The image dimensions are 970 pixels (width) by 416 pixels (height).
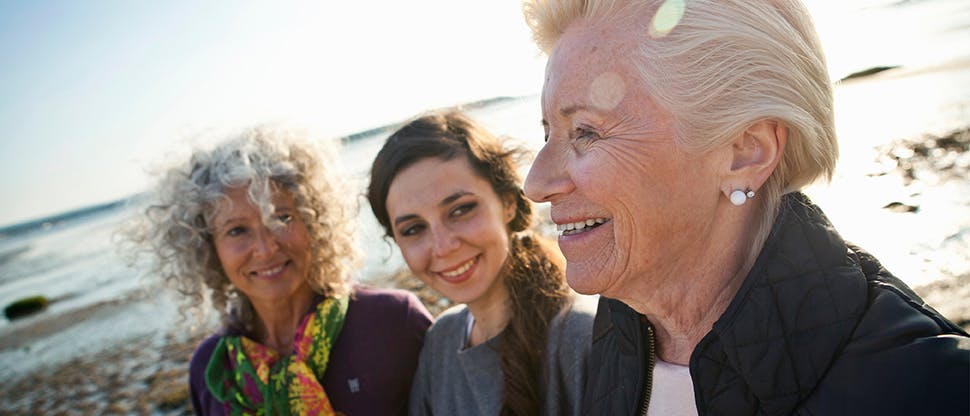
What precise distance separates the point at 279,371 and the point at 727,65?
3166 millimetres

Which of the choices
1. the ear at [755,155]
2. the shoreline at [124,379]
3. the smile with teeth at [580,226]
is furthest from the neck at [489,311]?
the shoreline at [124,379]

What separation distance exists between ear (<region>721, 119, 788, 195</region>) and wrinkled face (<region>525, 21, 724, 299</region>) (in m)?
0.05

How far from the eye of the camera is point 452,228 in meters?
2.90

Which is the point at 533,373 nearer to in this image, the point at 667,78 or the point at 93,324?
the point at 667,78

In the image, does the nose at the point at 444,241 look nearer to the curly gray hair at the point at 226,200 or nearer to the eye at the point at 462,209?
the eye at the point at 462,209

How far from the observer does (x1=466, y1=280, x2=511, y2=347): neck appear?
2.97 metres

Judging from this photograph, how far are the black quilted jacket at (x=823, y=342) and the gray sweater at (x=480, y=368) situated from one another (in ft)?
3.14

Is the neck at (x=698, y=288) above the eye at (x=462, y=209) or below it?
below

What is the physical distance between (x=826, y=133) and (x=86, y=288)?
21680mm

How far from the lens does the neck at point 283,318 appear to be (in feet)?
12.5

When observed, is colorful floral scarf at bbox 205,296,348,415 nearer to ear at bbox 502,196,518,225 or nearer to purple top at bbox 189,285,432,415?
purple top at bbox 189,285,432,415

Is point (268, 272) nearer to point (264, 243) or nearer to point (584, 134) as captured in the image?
point (264, 243)

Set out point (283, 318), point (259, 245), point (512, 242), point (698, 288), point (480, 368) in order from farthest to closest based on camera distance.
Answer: point (283, 318)
point (259, 245)
point (512, 242)
point (480, 368)
point (698, 288)

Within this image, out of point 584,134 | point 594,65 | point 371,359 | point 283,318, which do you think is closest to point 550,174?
point 584,134
